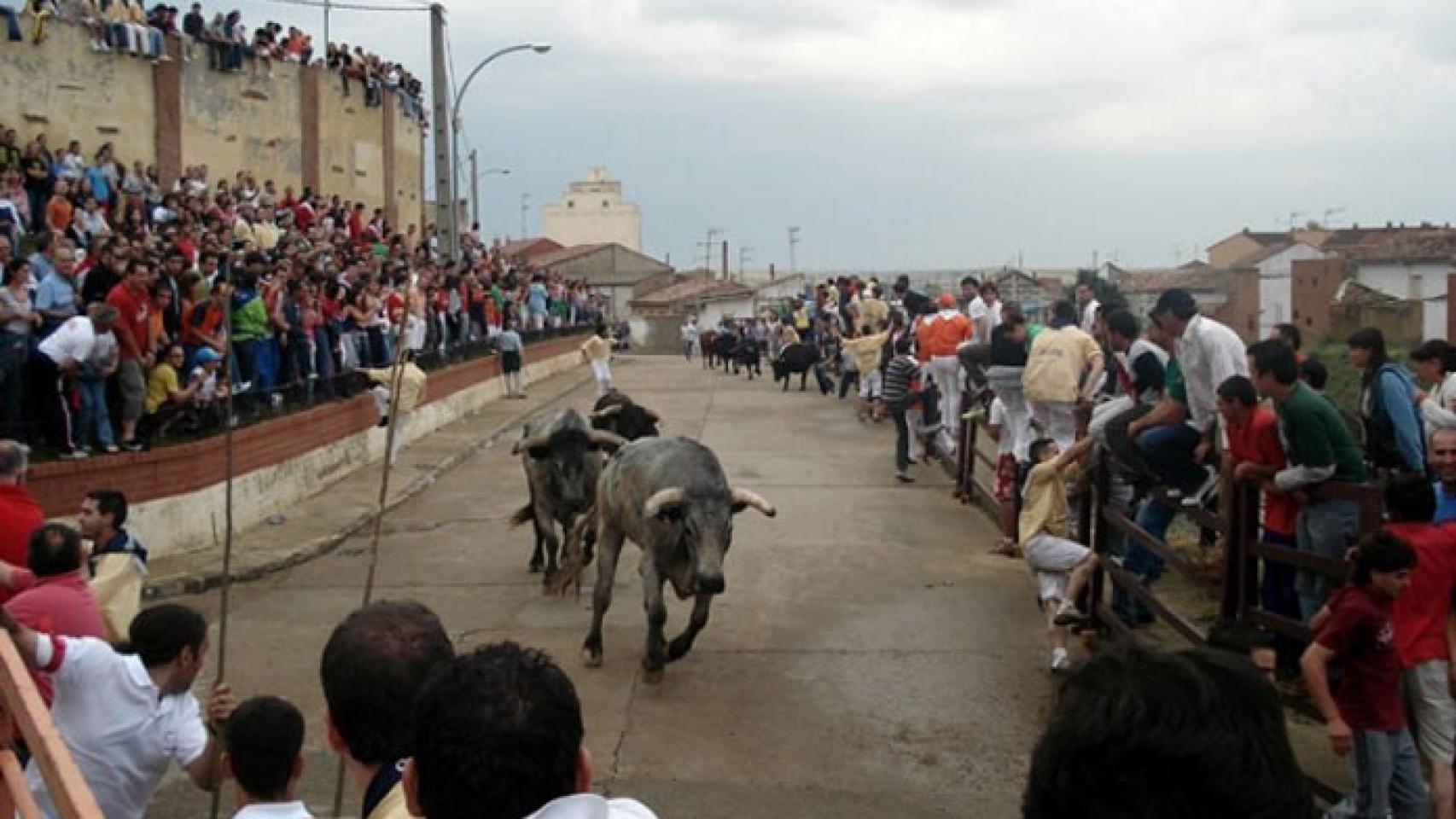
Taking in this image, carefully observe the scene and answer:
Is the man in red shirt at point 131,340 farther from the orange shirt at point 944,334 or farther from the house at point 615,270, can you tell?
the house at point 615,270

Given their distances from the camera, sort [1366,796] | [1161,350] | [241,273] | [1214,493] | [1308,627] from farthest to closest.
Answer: [241,273], [1161,350], [1214,493], [1308,627], [1366,796]

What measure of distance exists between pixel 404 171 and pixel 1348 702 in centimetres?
3940

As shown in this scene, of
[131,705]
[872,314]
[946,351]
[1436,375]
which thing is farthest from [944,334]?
[131,705]

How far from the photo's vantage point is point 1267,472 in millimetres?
6918

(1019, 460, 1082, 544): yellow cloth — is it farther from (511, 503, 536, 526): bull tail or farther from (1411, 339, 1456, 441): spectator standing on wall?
(511, 503, 536, 526): bull tail

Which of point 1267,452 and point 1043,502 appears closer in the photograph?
point 1267,452

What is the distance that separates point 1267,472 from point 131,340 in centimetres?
944

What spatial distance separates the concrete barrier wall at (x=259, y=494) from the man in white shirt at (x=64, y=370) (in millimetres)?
880

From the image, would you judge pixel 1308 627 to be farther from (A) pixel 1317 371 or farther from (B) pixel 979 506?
(B) pixel 979 506

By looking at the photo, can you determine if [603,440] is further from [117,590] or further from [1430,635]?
[1430,635]

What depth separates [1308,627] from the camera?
627cm

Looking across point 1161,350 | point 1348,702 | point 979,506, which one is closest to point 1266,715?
point 1348,702

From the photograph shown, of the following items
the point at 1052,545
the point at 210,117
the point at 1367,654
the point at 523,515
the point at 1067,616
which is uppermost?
the point at 210,117

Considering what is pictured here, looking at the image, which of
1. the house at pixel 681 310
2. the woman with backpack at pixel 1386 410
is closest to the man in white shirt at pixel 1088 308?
the woman with backpack at pixel 1386 410
